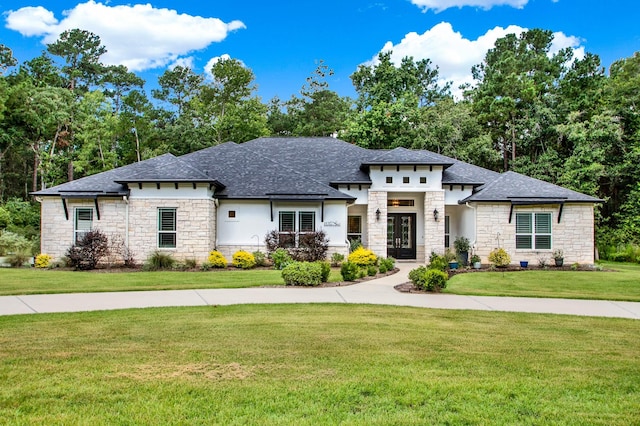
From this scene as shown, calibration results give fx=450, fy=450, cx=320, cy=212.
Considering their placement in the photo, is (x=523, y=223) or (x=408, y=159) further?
(x=408, y=159)

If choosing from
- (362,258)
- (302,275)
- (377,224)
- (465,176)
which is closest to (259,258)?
(362,258)

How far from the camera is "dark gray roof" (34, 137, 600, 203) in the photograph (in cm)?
1819

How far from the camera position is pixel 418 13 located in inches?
1047

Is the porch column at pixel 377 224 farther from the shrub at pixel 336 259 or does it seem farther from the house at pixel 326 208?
the shrub at pixel 336 259

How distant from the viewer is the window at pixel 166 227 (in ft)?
58.0

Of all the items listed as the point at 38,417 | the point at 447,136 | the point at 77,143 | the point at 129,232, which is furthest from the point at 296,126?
the point at 38,417

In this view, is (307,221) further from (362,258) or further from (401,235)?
(401,235)

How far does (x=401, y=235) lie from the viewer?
22.1 metres

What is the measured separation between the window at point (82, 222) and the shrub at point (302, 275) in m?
10.4

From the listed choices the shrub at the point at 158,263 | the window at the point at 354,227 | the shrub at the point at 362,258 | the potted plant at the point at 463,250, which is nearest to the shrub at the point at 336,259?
the shrub at the point at 362,258

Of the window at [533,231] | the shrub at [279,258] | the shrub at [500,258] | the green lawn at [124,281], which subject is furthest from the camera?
the window at [533,231]

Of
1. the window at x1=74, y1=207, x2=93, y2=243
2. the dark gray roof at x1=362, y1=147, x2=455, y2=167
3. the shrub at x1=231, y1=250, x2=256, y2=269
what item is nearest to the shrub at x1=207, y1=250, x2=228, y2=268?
the shrub at x1=231, y1=250, x2=256, y2=269

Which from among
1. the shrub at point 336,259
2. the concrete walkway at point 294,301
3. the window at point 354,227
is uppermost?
the window at point 354,227

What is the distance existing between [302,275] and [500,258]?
31.4 ft
